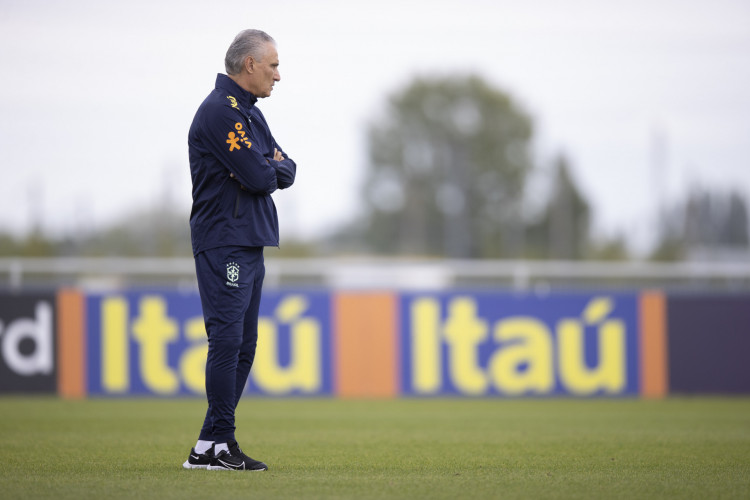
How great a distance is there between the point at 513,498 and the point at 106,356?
292 inches

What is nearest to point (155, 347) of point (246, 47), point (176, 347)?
point (176, 347)

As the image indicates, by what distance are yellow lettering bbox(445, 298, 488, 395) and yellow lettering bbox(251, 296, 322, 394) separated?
145cm

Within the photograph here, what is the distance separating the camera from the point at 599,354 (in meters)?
10.1

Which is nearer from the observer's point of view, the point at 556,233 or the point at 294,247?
the point at 294,247

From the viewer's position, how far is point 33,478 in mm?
3818

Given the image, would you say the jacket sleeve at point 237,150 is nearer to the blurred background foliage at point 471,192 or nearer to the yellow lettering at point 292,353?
the yellow lettering at point 292,353

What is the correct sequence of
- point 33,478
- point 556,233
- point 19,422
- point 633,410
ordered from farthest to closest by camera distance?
point 556,233 < point 633,410 < point 19,422 < point 33,478

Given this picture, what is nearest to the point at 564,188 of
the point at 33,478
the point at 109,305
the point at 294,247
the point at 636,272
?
the point at 294,247

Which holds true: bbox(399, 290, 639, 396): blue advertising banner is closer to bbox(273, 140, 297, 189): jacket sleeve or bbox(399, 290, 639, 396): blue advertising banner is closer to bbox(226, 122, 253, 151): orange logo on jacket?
bbox(273, 140, 297, 189): jacket sleeve

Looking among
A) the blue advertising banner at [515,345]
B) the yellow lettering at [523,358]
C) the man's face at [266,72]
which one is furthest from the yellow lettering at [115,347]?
the man's face at [266,72]

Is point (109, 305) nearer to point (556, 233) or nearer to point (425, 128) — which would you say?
point (556, 233)

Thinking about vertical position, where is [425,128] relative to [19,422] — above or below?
above

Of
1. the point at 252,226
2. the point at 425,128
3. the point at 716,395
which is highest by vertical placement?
the point at 425,128

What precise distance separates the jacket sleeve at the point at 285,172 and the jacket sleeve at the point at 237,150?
72mm
